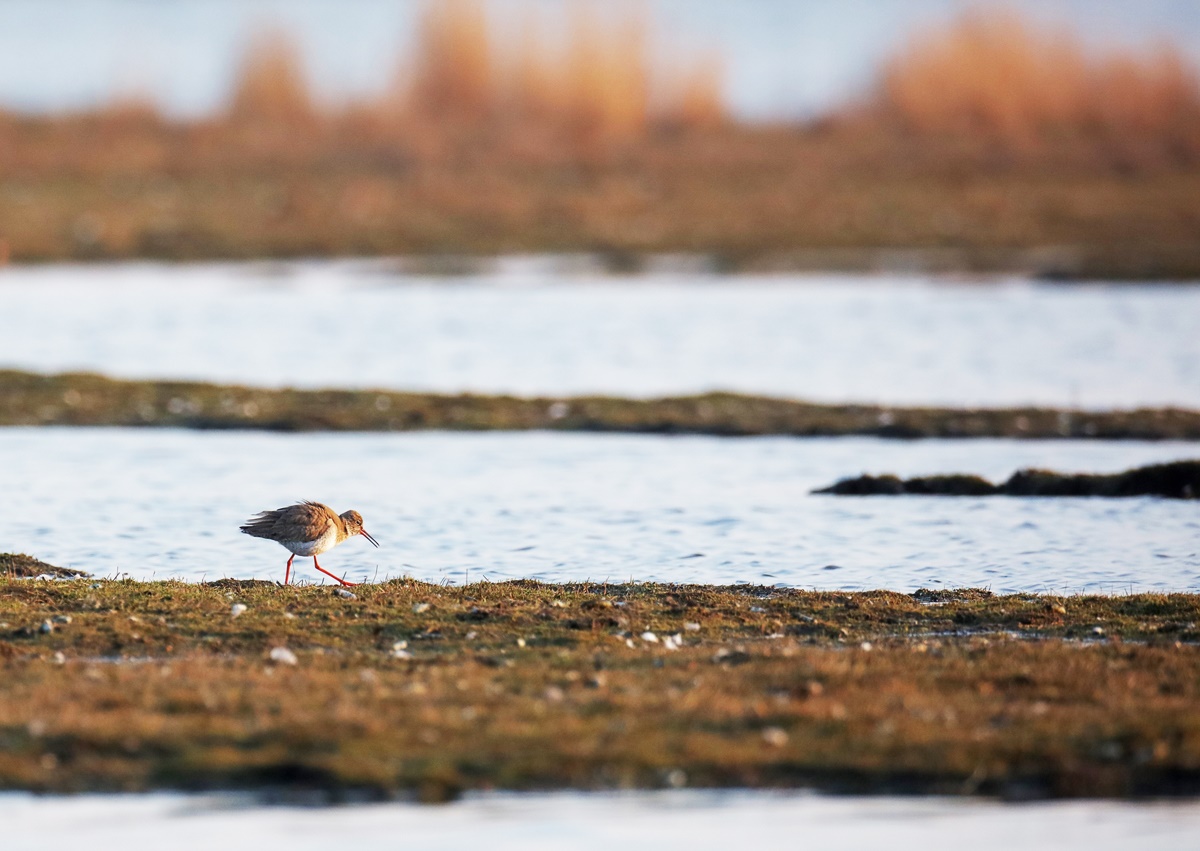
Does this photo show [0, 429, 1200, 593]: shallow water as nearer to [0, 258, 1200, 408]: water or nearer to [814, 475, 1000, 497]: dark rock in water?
[814, 475, 1000, 497]: dark rock in water

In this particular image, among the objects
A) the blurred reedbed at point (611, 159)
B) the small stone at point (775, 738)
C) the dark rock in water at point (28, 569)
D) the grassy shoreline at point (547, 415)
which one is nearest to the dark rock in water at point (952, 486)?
the grassy shoreline at point (547, 415)

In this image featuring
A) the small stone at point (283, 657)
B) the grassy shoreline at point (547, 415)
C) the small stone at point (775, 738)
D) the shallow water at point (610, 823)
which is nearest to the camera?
the shallow water at point (610, 823)

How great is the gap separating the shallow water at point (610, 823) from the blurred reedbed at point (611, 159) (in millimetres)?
54885

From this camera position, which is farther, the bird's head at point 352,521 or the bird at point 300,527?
the bird's head at point 352,521

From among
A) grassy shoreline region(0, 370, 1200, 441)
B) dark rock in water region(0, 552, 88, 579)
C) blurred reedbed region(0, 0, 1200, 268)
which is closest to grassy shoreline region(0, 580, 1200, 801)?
dark rock in water region(0, 552, 88, 579)

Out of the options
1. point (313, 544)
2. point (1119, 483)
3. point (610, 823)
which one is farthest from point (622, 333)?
point (610, 823)

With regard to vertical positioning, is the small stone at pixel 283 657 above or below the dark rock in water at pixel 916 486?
below

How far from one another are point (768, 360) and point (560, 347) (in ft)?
17.7

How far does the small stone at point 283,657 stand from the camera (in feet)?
45.9

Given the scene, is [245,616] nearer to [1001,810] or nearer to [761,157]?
[1001,810]

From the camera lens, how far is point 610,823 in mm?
11078

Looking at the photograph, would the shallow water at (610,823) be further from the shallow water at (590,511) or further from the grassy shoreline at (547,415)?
the grassy shoreline at (547,415)

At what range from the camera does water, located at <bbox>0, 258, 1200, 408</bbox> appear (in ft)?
123

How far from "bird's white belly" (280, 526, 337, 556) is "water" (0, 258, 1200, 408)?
17.9 meters
